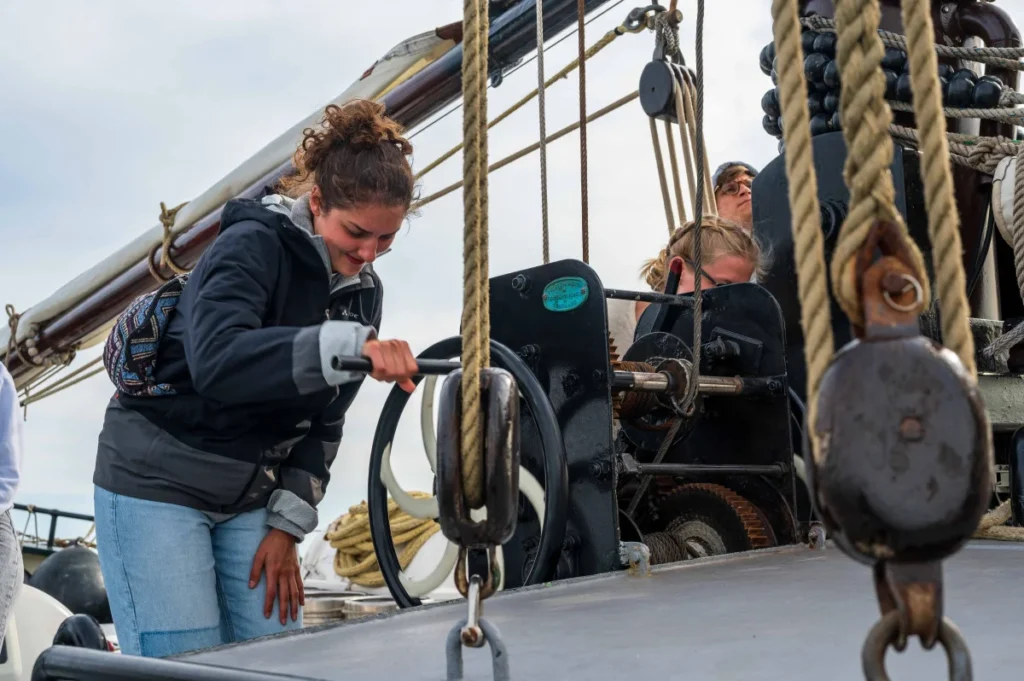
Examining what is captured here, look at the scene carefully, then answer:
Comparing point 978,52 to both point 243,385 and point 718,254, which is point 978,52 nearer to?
point 718,254

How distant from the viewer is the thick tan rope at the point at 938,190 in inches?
22.6

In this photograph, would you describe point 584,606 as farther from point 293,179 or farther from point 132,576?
point 293,179

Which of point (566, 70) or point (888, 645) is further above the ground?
point (566, 70)

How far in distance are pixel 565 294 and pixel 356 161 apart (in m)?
0.55

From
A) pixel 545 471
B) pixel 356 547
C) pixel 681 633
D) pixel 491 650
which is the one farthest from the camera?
pixel 356 547

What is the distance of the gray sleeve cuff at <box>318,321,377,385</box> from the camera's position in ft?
4.87

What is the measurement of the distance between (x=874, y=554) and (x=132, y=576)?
148cm

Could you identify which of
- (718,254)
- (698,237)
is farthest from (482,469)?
(718,254)

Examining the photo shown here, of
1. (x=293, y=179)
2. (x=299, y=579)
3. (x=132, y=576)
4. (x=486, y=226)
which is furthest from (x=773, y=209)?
(x=486, y=226)

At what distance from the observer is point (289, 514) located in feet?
6.32

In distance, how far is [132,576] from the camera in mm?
1778

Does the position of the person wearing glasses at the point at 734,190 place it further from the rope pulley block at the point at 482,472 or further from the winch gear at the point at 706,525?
the rope pulley block at the point at 482,472

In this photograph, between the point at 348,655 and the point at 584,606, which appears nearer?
the point at 348,655

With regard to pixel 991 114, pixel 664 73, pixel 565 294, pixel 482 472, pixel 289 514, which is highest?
pixel 664 73
